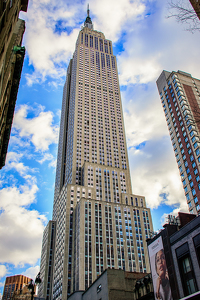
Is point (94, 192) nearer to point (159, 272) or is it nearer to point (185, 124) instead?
point (185, 124)

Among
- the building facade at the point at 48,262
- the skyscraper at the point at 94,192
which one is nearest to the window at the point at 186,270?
the skyscraper at the point at 94,192

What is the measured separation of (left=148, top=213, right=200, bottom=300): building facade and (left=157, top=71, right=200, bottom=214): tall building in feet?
133

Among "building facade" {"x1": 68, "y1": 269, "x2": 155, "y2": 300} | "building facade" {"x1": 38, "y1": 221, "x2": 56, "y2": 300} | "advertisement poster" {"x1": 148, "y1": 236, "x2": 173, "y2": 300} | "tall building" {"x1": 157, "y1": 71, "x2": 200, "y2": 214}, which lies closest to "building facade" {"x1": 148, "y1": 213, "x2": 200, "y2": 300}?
"advertisement poster" {"x1": 148, "y1": 236, "x2": 173, "y2": 300}

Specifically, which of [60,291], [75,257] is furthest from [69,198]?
[60,291]

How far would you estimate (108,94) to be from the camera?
184125 mm

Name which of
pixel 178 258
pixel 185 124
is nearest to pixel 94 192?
pixel 185 124

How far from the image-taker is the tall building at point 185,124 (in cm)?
8462

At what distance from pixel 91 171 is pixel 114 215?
27689mm

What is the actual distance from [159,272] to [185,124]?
61897 mm

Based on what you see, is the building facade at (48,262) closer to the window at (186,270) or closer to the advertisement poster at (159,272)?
the advertisement poster at (159,272)

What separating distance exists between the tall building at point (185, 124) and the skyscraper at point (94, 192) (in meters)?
42.7

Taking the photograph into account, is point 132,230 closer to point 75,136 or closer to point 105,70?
point 75,136

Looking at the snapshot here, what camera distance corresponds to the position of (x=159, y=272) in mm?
42250

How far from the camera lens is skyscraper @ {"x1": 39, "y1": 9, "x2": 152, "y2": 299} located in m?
108
